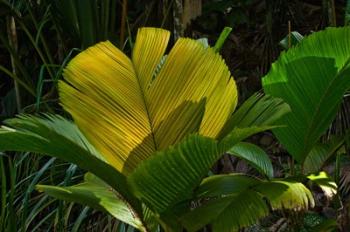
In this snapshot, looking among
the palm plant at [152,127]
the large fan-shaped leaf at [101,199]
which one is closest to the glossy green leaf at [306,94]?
the palm plant at [152,127]

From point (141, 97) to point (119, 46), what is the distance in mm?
1491

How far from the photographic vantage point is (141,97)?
1551 millimetres

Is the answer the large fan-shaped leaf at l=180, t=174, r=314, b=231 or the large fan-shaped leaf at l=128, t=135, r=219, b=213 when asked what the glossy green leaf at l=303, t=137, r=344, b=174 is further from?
the large fan-shaped leaf at l=128, t=135, r=219, b=213

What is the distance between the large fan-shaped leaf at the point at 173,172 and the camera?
1345 mm

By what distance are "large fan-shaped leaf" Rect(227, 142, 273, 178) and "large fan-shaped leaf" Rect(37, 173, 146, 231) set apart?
0.44 m

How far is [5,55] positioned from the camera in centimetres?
448

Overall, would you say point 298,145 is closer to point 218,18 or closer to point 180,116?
point 180,116

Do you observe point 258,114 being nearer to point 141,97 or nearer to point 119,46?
point 141,97

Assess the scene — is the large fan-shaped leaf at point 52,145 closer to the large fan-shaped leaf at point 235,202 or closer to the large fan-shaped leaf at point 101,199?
the large fan-shaped leaf at point 101,199

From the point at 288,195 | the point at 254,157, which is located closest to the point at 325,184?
the point at 288,195

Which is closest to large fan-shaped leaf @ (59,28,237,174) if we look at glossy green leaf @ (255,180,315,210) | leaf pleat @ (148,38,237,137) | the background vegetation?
leaf pleat @ (148,38,237,137)

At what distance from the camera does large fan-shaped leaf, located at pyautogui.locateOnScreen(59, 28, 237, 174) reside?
1531 millimetres

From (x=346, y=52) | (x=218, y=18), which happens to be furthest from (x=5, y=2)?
(x=346, y=52)

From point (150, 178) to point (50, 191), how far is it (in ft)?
0.86
